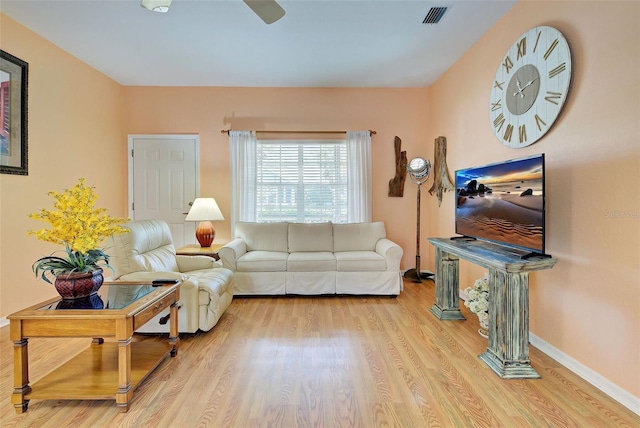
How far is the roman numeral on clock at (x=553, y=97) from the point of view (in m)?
2.14

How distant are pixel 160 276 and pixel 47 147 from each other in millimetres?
2177

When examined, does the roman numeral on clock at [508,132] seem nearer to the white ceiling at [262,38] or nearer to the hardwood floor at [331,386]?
the white ceiling at [262,38]

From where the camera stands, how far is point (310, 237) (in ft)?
13.6

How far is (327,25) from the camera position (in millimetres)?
2928

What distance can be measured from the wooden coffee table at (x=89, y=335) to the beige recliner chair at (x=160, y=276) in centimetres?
46

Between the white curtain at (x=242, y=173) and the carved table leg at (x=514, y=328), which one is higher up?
the white curtain at (x=242, y=173)

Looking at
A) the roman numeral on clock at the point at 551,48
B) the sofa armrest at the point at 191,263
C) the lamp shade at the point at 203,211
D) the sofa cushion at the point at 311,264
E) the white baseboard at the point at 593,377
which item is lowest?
the white baseboard at the point at 593,377

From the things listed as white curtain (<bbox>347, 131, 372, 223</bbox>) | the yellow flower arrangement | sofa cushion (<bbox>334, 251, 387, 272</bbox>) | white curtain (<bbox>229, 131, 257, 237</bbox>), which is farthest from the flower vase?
white curtain (<bbox>347, 131, 372, 223</bbox>)

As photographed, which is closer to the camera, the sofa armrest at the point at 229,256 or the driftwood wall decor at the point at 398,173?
the sofa armrest at the point at 229,256

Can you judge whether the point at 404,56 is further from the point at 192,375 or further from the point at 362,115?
the point at 192,375

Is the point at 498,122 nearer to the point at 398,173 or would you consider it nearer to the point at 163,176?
the point at 398,173

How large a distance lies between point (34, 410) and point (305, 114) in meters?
4.04

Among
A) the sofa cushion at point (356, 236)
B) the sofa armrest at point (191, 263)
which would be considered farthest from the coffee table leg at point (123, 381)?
the sofa cushion at point (356, 236)

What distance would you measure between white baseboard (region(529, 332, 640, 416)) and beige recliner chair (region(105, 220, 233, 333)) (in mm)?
2570
